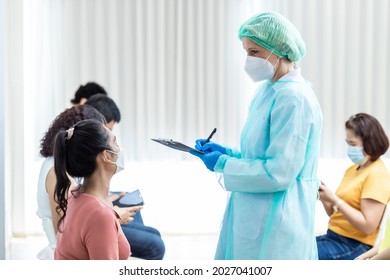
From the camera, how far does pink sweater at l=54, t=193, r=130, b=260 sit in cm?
182

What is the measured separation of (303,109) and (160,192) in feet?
9.28

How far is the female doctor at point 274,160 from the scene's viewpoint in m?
2.13

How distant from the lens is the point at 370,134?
318cm

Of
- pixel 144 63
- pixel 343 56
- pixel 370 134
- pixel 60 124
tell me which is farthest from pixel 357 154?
pixel 144 63

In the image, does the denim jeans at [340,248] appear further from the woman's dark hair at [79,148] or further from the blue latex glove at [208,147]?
the woman's dark hair at [79,148]

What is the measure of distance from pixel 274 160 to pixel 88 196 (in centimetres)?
63

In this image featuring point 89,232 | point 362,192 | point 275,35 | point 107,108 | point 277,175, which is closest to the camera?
point 89,232

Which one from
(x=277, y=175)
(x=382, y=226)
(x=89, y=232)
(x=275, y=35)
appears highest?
(x=275, y=35)

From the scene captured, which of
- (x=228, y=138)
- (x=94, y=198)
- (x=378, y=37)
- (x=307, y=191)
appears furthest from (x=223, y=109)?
(x=94, y=198)

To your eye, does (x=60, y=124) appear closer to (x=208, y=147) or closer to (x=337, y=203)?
(x=208, y=147)

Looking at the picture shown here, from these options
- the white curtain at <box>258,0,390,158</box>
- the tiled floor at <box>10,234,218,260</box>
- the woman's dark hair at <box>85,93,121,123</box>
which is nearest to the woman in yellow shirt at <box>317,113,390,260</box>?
the woman's dark hair at <box>85,93,121,123</box>

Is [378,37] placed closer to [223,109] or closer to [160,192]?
[223,109]

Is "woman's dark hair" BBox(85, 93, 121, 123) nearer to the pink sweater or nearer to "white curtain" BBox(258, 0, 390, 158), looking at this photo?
Answer: the pink sweater

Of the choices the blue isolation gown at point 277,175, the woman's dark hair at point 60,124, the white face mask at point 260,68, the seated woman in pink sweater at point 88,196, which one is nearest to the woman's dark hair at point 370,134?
the blue isolation gown at point 277,175
